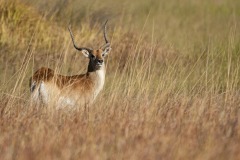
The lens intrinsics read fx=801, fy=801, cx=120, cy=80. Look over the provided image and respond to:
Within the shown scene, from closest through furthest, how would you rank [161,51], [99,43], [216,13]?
[161,51] < [99,43] < [216,13]

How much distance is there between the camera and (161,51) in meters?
11.4

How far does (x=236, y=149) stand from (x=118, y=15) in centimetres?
908

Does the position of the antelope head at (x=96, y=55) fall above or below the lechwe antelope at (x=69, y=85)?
above

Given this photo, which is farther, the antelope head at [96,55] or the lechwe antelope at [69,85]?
the antelope head at [96,55]

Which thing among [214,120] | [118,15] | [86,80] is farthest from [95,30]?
[214,120]

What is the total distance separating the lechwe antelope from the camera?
743 cm

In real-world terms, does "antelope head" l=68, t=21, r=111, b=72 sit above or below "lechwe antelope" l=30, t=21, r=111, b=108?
above

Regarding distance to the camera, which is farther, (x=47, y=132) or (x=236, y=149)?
(x=47, y=132)

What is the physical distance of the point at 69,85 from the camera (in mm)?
7426

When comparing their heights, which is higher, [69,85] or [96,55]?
[96,55]

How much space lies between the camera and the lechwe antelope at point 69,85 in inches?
293

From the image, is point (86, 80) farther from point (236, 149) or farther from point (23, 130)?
point (236, 149)

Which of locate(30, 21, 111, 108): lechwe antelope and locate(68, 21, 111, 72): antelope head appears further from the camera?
locate(68, 21, 111, 72): antelope head

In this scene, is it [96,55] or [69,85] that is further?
[96,55]
